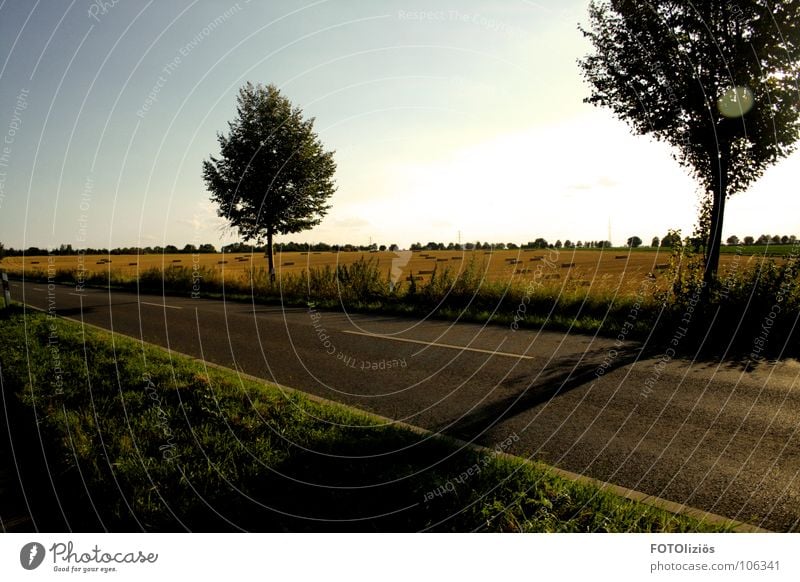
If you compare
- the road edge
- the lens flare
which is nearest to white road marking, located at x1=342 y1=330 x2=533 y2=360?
the road edge

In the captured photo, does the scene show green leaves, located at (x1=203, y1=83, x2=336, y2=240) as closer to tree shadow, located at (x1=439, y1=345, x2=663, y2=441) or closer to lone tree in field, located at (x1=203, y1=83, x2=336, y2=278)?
lone tree in field, located at (x1=203, y1=83, x2=336, y2=278)

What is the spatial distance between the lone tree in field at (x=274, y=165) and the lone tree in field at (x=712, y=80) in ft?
43.2

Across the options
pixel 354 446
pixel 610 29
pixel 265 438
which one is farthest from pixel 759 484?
pixel 610 29

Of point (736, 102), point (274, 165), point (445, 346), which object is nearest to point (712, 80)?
point (736, 102)

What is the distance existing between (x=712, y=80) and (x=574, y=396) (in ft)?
31.2

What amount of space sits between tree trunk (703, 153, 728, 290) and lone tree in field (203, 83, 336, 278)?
51.7ft

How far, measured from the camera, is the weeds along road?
4.50 metres

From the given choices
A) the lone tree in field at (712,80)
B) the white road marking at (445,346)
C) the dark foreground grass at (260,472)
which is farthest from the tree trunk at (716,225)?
the dark foreground grass at (260,472)

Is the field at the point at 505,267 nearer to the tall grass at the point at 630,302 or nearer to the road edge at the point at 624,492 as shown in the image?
the tall grass at the point at 630,302

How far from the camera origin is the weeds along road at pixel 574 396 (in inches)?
177

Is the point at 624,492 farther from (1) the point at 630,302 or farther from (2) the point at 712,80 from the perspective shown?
(2) the point at 712,80

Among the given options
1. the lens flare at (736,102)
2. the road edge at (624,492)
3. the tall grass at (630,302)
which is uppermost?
the lens flare at (736,102)

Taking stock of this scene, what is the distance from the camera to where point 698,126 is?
12.3 meters

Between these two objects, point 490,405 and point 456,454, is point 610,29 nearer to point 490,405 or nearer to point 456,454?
point 490,405
